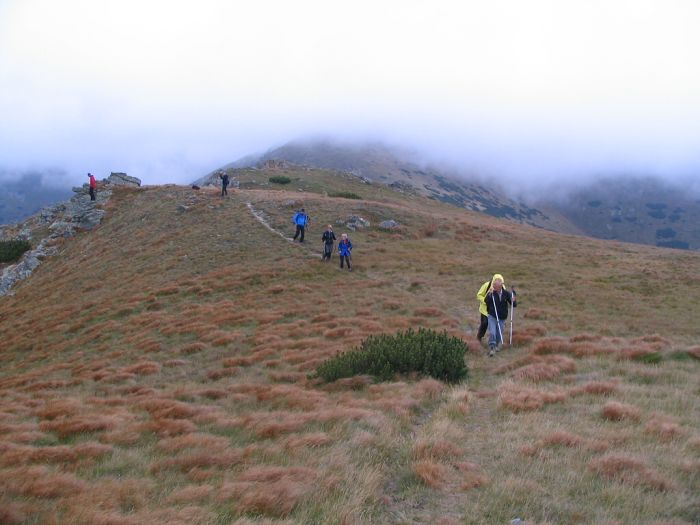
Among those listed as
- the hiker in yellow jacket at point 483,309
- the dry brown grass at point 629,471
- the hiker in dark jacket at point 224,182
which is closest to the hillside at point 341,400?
the dry brown grass at point 629,471

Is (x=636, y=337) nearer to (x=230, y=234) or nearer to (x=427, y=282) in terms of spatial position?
(x=427, y=282)

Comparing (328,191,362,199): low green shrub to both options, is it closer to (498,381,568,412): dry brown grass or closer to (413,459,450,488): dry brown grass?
(498,381,568,412): dry brown grass

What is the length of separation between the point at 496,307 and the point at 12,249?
4794 centimetres

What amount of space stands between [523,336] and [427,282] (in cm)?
928

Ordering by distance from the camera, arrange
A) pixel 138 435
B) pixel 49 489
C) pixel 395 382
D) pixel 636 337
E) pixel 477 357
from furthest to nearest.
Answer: pixel 636 337 < pixel 477 357 < pixel 395 382 < pixel 138 435 < pixel 49 489

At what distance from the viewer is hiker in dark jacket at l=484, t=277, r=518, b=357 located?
50.3 feet

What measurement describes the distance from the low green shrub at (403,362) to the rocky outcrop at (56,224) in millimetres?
37199

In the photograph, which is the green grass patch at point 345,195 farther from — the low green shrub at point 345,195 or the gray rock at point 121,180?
the gray rock at point 121,180

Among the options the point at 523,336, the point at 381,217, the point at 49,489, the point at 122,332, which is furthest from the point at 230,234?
the point at 49,489

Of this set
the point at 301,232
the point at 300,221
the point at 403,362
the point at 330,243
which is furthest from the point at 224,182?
the point at 403,362

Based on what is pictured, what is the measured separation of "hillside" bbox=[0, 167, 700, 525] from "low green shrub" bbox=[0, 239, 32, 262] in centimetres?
1705

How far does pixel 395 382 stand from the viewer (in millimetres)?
11852

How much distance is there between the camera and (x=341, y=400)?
10586mm

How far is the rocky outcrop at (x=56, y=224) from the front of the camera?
1681 inches
